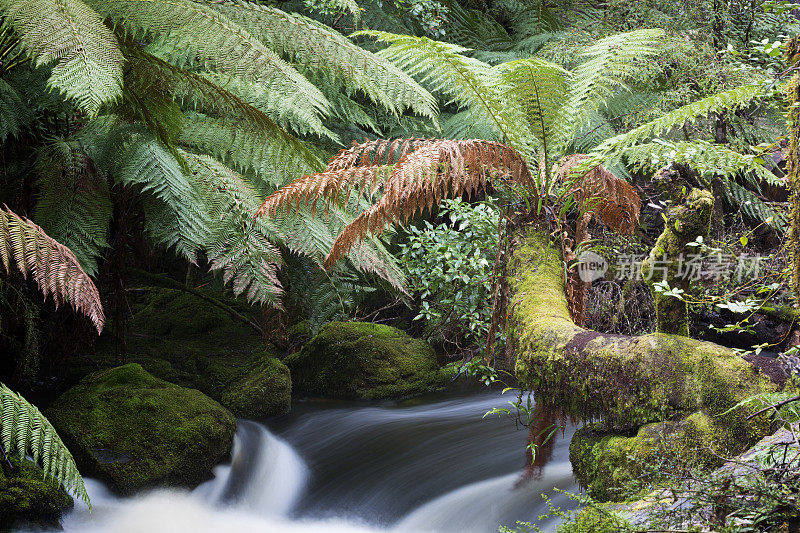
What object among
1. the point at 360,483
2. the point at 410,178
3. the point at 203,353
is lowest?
the point at 360,483

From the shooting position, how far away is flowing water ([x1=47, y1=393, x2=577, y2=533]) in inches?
100

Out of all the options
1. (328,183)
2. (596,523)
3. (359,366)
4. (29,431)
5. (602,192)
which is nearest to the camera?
(596,523)

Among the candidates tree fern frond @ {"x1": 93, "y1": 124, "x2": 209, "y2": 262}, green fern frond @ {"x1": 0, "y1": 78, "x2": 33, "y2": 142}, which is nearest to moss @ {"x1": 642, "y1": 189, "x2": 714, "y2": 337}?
tree fern frond @ {"x1": 93, "y1": 124, "x2": 209, "y2": 262}

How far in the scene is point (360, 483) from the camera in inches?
113

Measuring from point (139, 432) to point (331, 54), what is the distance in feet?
6.00

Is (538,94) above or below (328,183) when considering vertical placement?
above

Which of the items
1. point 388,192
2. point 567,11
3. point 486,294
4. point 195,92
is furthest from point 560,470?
point 567,11

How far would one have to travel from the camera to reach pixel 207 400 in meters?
3.11

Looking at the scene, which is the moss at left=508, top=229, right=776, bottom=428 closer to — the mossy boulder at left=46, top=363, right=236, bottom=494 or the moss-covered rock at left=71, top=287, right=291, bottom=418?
the mossy boulder at left=46, top=363, right=236, bottom=494

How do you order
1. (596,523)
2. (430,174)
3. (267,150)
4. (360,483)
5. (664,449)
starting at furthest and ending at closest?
(360,483) < (267,150) < (430,174) < (664,449) < (596,523)

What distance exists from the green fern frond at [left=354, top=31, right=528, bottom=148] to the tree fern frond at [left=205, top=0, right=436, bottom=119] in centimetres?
19

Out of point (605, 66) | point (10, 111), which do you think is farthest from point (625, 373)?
point (10, 111)

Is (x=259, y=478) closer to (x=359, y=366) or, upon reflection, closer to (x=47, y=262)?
(x=359, y=366)

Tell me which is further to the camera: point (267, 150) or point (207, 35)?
point (267, 150)
